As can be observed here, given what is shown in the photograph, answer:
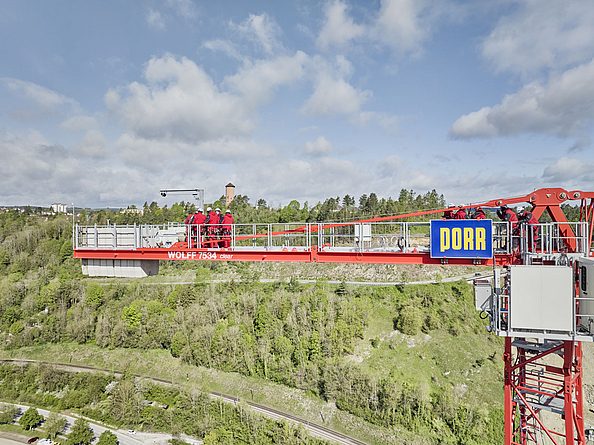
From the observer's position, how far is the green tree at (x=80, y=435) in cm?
3091

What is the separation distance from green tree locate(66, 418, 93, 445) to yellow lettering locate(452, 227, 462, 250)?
38773mm

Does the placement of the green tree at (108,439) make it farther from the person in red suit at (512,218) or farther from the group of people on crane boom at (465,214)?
the person in red suit at (512,218)

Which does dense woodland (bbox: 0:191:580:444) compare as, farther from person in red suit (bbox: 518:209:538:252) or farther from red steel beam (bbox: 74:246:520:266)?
person in red suit (bbox: 518:209:538:252)

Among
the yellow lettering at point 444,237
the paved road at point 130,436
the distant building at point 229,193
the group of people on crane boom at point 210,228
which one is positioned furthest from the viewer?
the distant building at point 229,193

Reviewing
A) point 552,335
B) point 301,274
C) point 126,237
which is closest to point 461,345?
point 301,274

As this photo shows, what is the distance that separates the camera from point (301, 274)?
219 ft

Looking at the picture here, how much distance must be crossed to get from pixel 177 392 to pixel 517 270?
39506 millimetres

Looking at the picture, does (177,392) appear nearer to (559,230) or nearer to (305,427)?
(305,427)

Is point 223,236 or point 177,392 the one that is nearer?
point 223,236

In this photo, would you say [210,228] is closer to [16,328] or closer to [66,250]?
[16,328]

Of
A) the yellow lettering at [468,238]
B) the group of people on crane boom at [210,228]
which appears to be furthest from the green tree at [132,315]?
the yellow lettering at [468,238]

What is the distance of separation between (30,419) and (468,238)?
47110 millimetres

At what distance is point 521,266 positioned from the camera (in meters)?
9.18

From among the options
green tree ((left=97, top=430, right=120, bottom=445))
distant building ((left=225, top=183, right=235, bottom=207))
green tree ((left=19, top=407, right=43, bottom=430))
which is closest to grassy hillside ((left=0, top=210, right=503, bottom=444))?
green tree ((left=19, top=407, right=43, bottom=430))
